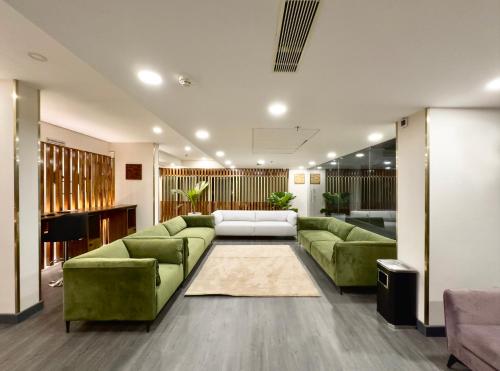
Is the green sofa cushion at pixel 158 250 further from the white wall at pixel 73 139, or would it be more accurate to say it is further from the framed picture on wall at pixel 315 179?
the framed picture on wall at pixel 315 179

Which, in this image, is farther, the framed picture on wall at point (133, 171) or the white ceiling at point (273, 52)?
the framed picture on wall at point (133, 171)

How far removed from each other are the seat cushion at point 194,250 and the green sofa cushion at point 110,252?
97cm

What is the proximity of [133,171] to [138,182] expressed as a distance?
312 mm

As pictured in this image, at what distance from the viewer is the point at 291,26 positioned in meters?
1.23

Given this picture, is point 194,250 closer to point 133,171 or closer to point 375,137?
point 133,171

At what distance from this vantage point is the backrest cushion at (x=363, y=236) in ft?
12.0

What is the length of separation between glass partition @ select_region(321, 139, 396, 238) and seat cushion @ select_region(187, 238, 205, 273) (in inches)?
142

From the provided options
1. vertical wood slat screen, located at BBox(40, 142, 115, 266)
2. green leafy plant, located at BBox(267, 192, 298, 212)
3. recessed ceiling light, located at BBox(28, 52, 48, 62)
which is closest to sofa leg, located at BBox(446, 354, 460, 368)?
recessed ceiling light, located at BBox(28, 52, 48, 62)

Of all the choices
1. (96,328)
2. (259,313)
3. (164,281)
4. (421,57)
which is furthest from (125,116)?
(421,57)

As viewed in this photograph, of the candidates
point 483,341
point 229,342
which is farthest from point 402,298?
point 229,342

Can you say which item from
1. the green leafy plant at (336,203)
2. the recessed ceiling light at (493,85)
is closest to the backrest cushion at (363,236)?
the recessed ceiling light at (493,85)

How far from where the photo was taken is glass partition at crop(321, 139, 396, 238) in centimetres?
534

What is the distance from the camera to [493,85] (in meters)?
1.88

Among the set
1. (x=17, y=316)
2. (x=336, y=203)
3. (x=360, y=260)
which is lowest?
(x=17, y=316)
